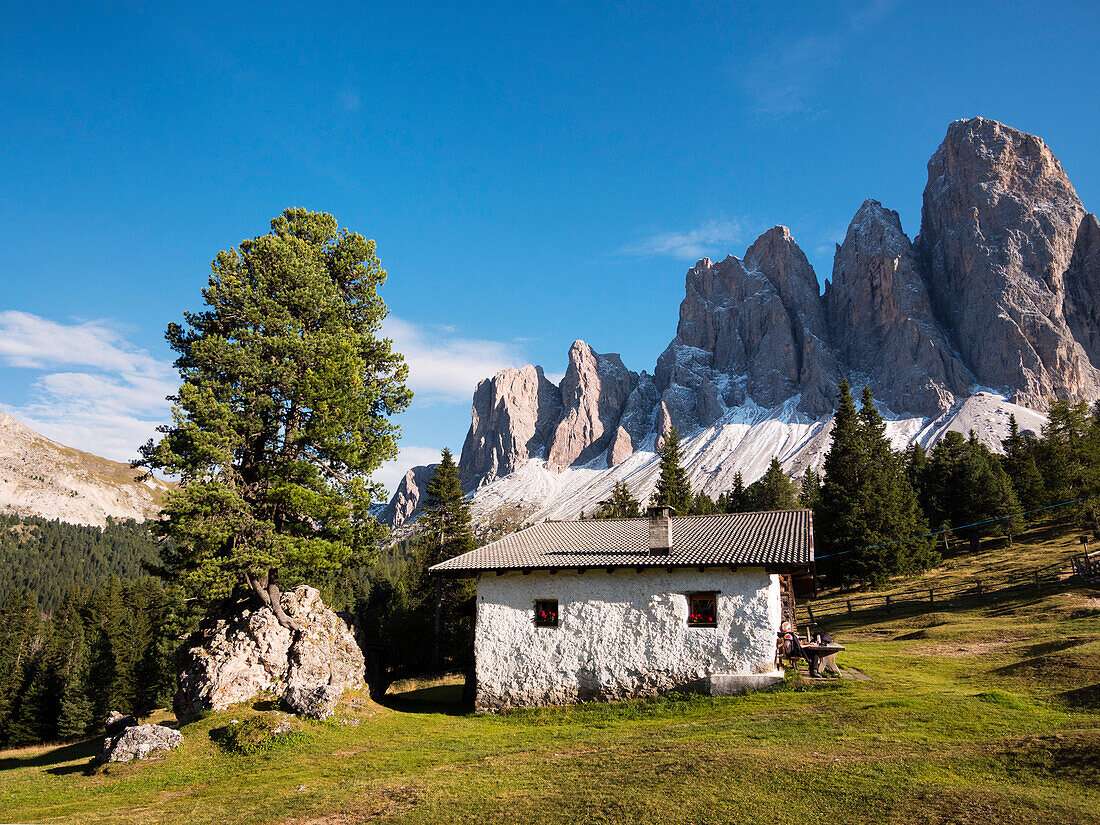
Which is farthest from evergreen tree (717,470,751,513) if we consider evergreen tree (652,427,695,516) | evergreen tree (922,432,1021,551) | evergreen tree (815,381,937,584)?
evergreen tree (815,381,937,584)

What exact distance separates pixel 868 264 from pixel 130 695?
674ft

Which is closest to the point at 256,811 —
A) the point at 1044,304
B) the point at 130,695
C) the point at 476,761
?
the point at 476,761

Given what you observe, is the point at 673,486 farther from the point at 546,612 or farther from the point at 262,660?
the point at 262,660

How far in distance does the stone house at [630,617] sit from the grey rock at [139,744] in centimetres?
889

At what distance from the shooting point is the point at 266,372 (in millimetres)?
23016

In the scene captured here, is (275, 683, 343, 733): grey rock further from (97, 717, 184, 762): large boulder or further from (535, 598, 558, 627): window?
(535, 598, 558, 627): window

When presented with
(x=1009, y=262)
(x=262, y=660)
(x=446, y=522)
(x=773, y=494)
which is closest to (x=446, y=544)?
(x=446, y=522)

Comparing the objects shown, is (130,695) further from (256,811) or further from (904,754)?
(904,754)

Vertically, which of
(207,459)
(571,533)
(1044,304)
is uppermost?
(1044,304)

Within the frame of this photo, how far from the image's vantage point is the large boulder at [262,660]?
20062 millimetres

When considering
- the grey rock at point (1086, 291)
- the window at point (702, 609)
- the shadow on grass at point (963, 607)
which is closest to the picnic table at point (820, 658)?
the window at point (702, 609)

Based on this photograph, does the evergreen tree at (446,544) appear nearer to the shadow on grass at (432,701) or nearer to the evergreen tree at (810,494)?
the shadow on grass at (432,701)

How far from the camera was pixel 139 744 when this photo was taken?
16.5 meters

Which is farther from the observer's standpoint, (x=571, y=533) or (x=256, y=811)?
(x=571, y=533)
